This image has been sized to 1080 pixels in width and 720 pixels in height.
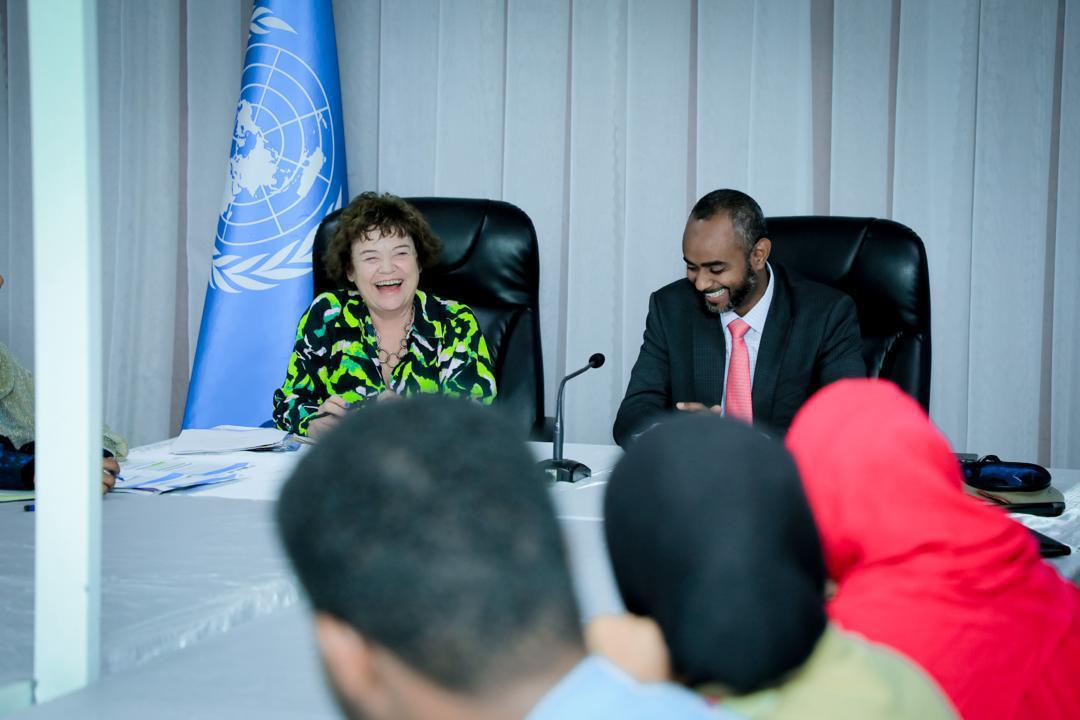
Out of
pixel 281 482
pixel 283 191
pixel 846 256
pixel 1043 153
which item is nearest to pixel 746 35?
pixel 1043 153

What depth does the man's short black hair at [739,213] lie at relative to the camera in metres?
2.26

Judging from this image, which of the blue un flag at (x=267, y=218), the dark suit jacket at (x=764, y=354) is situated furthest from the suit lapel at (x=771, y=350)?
the blue un flag at (x=267, y=218)

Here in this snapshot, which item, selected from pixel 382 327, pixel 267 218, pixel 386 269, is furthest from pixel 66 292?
pixel 267 218

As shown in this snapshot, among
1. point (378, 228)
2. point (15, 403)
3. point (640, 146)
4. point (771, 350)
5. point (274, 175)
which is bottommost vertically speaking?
point (15, 403)

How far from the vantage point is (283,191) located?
3146 millimetres

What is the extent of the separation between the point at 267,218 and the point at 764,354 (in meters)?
1.78

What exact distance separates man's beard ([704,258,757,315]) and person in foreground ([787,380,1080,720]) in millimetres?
1508

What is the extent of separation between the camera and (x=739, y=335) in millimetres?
2322

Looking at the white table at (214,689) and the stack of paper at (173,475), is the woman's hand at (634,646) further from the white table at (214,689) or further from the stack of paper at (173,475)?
the stack of paper at (173,475)

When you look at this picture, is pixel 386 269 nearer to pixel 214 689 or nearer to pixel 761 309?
pixel 761 309

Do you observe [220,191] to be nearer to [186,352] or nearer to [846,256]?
[186,352]

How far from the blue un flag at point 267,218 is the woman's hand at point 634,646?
9.01 feet

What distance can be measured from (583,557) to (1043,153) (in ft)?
8.30

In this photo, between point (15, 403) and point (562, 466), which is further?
point (15, 403)
